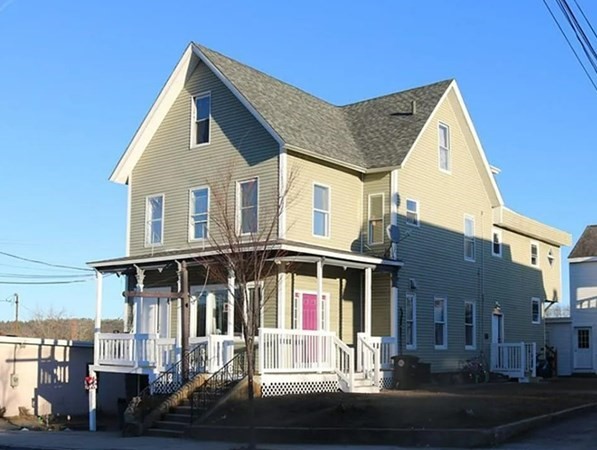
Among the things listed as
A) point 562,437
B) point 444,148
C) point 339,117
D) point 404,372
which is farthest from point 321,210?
point 562,437

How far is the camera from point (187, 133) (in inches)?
1126

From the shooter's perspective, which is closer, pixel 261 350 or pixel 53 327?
pixel 261 350

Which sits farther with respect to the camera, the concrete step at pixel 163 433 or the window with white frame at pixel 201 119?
the window with white frame at pixel 201 119

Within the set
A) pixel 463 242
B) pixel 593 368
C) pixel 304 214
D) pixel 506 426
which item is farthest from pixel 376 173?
pixel 593 368

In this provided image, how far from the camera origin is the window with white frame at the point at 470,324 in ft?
105

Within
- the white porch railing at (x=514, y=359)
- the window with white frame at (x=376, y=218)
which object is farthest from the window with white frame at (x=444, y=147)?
the white porch railing at (x=514, y=359)

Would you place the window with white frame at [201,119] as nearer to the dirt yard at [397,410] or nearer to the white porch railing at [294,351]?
the white porch railing at [294,351]

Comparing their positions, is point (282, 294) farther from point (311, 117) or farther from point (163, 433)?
point (311, 117)

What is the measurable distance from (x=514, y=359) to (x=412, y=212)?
7.62 metres

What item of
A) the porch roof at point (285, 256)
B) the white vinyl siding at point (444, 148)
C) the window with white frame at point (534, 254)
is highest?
the white vinyl siding at point (444, 148)

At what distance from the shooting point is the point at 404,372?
1033 inches

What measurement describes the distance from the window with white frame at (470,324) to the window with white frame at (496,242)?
9.90 ft

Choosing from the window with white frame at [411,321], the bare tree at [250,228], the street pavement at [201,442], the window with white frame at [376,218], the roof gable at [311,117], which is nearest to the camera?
the street pavement at [201,442]

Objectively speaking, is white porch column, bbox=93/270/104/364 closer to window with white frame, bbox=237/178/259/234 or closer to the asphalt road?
window with white frame, bbox=237/178/259/234
